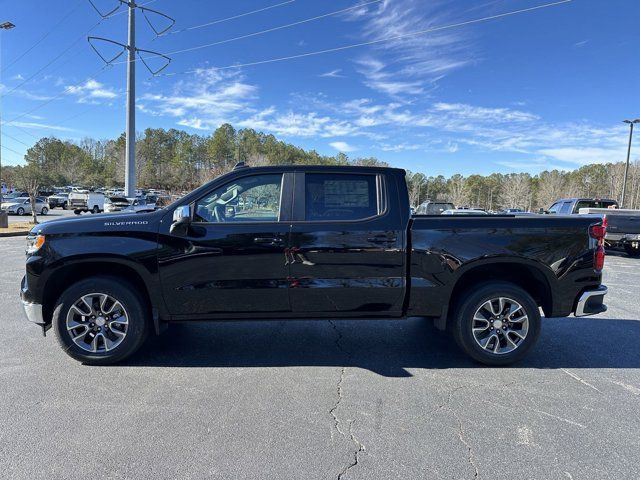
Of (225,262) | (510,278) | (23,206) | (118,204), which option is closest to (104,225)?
(225,262)

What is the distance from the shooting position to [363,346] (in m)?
4.74

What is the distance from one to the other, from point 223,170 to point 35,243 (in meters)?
68.7

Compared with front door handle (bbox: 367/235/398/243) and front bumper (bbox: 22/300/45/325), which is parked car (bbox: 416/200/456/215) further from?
front bumper (bbox: 22/300/45/325)

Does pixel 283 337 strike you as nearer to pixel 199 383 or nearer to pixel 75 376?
pixel 199 383

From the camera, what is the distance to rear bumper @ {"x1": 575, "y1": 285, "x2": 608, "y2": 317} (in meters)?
4.22

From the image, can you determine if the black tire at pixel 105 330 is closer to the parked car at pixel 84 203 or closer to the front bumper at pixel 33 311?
the front bumper at pixel 33 311

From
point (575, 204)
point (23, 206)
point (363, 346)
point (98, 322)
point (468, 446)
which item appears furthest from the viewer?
point (23, 206)

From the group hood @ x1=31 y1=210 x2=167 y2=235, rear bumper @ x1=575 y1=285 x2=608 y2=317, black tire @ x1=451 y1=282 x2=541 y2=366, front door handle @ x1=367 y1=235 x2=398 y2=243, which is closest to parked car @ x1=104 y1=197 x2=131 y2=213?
hood @ x1=31 y1=210 x2=167 y2=235

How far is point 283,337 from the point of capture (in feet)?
16.4

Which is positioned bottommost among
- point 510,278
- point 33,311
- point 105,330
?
point 105,330

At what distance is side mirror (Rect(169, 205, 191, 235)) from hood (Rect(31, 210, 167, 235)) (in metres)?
0.18

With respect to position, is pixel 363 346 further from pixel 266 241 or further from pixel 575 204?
pixel 575 204

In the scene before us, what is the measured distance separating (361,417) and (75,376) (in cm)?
271

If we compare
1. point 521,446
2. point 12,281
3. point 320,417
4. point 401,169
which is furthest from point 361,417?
point 12,281
